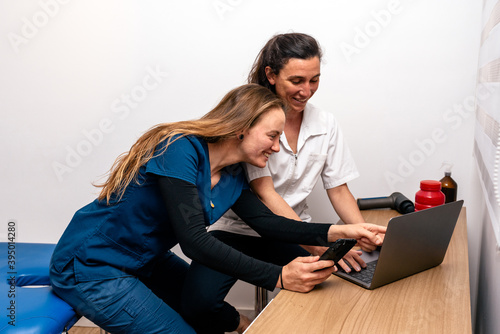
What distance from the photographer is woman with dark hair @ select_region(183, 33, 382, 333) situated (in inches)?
63.9

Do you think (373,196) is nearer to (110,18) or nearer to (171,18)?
(171,18)

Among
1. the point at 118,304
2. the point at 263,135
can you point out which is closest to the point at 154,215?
the point at 118,304

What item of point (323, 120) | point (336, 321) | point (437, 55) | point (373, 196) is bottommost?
point (373, 196)

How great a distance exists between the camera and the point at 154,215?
1.50 meters

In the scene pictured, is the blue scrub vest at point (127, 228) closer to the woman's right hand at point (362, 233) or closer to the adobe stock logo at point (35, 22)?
the woman's right hand at point (362, 233)

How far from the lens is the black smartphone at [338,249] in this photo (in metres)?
1.19

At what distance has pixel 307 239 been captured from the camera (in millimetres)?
1474

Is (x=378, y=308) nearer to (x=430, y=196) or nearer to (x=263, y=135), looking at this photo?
(x=263, y=135)

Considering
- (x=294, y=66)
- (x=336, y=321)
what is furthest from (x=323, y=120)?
(x=336, y=321)

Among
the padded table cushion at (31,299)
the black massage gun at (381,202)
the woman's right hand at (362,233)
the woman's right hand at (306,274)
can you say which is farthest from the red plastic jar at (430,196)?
the padded table cushion at (31,299)

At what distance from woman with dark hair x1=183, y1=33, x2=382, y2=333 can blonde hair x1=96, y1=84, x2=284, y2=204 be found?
22 cm

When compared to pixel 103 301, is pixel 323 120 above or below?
above

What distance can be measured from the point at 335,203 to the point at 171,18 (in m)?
1.17

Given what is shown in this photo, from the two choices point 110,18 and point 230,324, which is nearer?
point 230,324
